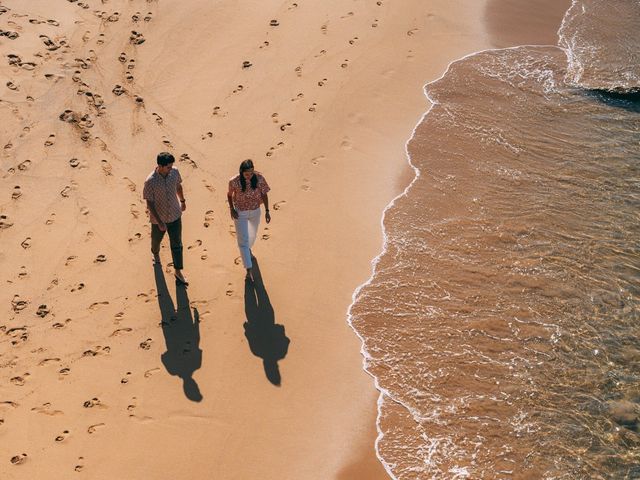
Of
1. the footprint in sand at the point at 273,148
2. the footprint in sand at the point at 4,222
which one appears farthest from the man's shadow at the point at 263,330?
the footprint in sand at the point at 4,222

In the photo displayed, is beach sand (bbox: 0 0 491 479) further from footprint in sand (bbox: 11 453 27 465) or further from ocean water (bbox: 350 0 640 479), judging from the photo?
ocean water (bbox: 350 0 640 479)

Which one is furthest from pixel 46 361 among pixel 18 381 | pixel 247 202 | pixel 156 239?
pixel 247 202

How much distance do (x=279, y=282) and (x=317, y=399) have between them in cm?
167

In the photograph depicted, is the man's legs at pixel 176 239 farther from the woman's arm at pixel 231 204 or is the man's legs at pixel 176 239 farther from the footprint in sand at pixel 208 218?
the footprint in sand at pixel 208 218

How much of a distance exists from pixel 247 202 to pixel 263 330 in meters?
1.38

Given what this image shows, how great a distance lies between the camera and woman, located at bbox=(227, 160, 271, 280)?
8.09 meters

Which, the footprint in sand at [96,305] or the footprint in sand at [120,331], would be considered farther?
the footprint in sand at [96,305]

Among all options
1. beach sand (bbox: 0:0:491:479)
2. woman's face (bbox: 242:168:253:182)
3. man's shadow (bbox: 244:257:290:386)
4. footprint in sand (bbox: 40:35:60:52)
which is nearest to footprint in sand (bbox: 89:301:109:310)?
beach sand (bbox: 0:0:491:479)

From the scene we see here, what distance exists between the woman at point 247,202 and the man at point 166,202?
573 mm

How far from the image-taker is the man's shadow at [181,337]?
7539mm

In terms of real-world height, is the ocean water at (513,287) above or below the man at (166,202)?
below

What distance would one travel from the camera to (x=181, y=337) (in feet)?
26.0

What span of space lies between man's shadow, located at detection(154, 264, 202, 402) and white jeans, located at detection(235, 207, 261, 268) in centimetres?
78

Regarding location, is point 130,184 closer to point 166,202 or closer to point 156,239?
point 156,239
